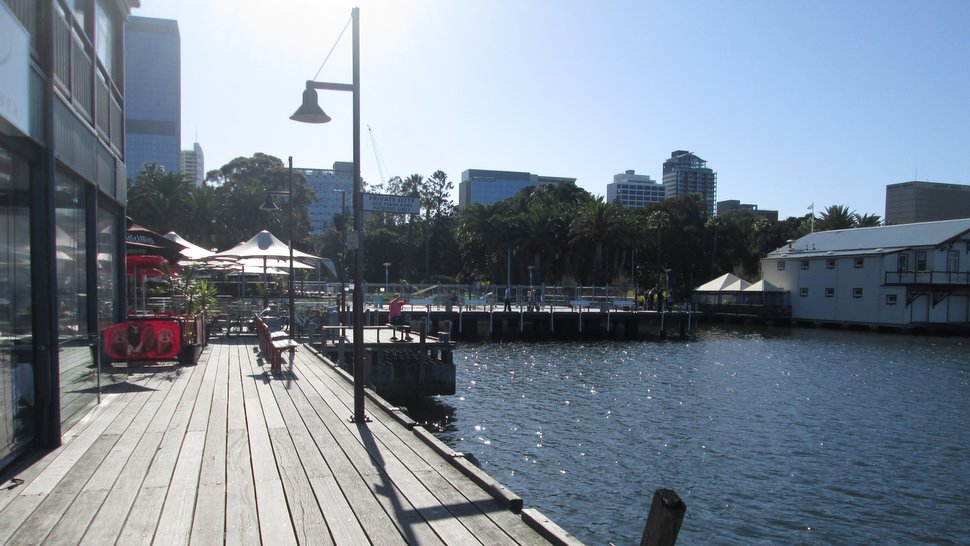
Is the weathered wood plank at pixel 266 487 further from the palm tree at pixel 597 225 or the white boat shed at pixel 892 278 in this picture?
the white boat shed at pixel 892 278

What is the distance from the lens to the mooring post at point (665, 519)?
3426mm

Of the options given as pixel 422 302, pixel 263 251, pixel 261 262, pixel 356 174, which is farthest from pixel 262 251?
pixel 422 302

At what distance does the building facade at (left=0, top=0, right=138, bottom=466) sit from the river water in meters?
6.76

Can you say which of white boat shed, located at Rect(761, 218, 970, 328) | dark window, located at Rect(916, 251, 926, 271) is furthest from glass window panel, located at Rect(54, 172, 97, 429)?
dark window, located at Rect(916, 251, 926, 271)

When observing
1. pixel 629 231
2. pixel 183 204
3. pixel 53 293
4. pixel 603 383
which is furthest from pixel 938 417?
pixel 183 204

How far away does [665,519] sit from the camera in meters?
3.43

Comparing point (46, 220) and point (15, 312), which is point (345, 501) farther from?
point (46, 220)

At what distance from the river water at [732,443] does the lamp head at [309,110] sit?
6.59 meters

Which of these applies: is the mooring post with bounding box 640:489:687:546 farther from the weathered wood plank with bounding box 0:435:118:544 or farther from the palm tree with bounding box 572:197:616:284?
the palm tree with bounding box 572:197:616:284

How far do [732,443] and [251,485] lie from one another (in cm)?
1159

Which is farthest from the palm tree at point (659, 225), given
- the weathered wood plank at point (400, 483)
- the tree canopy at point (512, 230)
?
the weathered wood plank at point (400, 483)

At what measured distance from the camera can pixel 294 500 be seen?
5.58m

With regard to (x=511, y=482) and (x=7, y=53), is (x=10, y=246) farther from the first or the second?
(x=511, y=482)

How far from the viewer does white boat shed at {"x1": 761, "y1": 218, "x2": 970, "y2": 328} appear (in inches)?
1852
